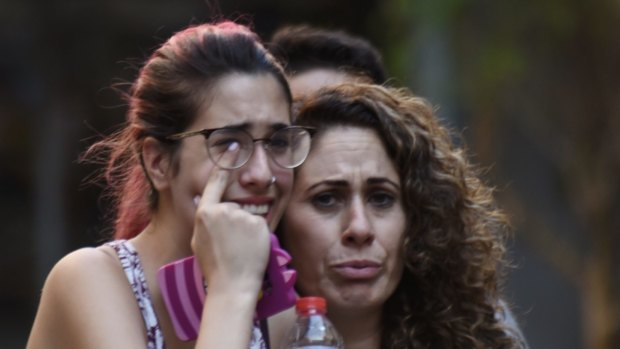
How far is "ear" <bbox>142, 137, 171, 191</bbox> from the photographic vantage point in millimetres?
3754

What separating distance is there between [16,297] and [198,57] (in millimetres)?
10886

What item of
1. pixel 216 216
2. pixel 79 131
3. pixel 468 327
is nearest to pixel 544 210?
pixel 79 131

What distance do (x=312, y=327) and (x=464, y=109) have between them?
8.04m

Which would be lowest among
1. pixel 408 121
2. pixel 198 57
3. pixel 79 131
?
pixel 79 131

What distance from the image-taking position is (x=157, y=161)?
378cm

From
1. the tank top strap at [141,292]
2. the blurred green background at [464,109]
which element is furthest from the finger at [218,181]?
the blurred green background at [464,109]

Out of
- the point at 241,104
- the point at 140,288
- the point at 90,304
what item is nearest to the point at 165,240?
the point at 140,288

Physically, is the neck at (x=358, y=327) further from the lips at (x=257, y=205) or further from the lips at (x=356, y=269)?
the lips at (x=257, y=205)

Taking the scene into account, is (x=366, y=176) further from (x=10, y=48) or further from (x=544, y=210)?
(x=10, y=48)

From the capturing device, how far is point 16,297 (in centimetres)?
1424

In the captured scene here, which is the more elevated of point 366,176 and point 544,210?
point 366,176

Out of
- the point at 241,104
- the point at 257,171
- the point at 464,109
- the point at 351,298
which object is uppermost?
the point at 241,104

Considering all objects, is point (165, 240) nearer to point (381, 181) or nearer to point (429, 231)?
point (381, 181)

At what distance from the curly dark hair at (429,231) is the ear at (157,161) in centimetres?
57
